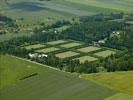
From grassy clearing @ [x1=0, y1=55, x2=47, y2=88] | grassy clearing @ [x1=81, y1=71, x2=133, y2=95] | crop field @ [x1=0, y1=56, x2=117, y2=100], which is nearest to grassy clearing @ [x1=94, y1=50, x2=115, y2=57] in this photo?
grassy clearing @ [x1=81, y1=71, x2=133, y2=95]

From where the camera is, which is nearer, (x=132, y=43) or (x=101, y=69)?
(x=101, y=69)

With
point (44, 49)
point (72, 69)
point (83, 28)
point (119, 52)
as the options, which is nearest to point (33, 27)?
point (83, 28)

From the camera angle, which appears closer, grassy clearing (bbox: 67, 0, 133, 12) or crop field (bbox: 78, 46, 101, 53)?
crop field (bbox: 78, 46, 101, 53)

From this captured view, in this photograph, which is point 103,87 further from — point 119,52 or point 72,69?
point 119,52

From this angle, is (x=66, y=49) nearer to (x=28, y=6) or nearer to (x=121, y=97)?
(x=121, y=97)

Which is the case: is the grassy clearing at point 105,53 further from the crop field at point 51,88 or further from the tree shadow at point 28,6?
the tree shadow at point 28,6

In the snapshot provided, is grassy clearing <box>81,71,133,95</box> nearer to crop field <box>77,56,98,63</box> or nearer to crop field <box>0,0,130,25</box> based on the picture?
crop field <box>77,56,98,63</box>

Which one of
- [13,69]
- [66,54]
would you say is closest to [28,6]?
[66,54]
